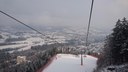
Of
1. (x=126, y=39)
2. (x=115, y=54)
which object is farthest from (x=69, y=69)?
(x=126, y=39)

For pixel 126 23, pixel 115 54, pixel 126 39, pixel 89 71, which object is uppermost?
pixel 126 23

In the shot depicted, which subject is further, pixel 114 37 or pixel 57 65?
pixel 57 65

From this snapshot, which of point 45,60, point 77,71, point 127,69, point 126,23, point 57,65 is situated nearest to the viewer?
point 127,69

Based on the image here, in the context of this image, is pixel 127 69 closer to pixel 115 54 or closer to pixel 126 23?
pixel 115 54

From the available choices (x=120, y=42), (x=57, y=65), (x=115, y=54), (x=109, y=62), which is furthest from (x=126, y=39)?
(x=57, y=65)

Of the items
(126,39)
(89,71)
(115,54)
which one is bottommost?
(89,71)

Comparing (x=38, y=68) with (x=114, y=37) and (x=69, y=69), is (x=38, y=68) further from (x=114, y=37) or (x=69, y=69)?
(x=114, y=37)

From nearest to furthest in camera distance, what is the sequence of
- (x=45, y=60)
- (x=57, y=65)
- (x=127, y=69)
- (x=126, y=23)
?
(x=127, y=69), (x=126, y=23), (x=57, y=65), (x=45, y=60)

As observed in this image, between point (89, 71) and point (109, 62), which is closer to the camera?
point (89, 71)

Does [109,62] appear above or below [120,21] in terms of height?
below
